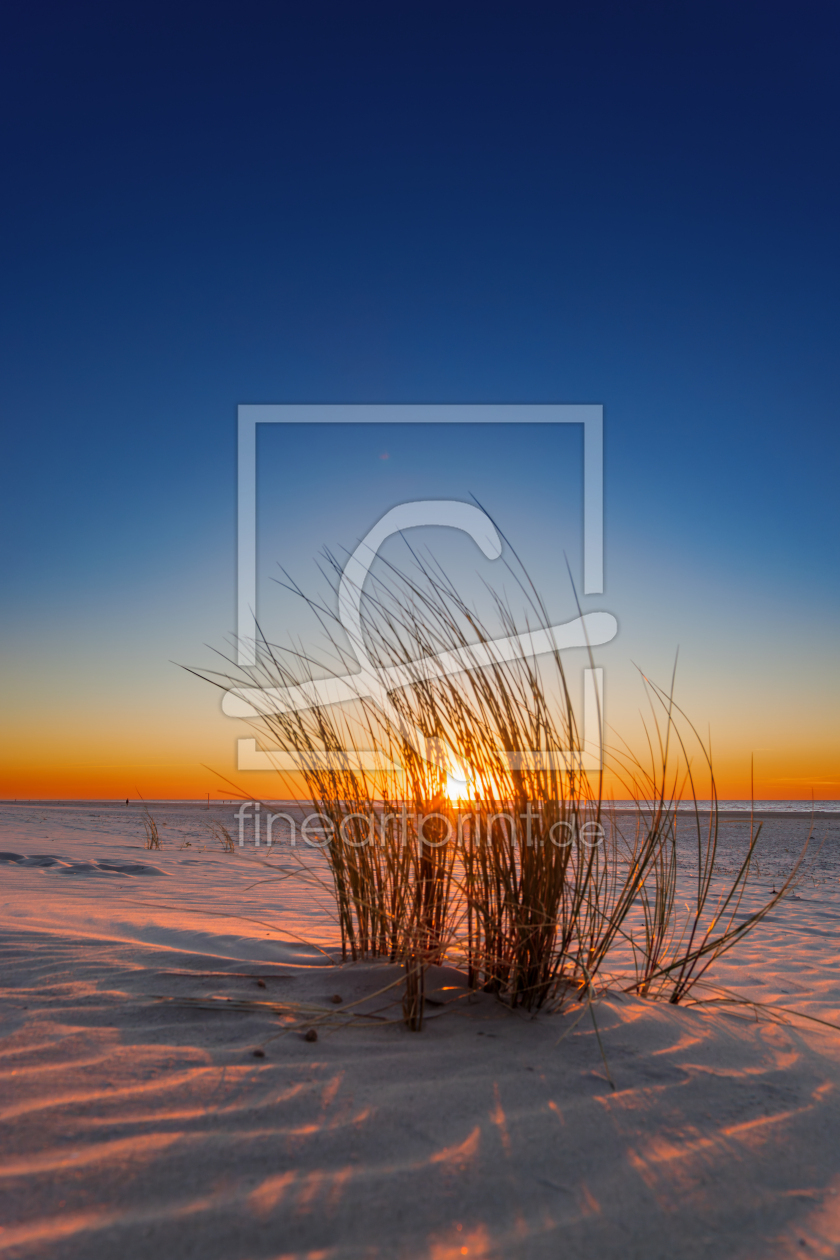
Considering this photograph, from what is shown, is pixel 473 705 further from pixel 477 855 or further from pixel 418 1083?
pixel 418 1083

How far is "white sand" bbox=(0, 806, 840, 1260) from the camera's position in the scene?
1.06 metres

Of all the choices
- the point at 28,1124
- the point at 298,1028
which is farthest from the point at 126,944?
the point at 28,1124

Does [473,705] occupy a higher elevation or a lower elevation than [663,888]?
higher

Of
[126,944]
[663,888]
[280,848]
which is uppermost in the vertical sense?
[663,888]

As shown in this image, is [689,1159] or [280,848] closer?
[689,1159]

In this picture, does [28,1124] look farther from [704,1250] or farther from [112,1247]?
[704,1250]

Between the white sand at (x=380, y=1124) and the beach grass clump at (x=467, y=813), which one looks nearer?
the white sand at (x=380, y=1124)

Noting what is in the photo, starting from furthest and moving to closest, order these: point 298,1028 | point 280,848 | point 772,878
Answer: point 280,848 → point 772,878 → point 298,1028

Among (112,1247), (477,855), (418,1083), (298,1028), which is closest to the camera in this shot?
(112,1247)

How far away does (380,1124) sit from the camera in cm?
130

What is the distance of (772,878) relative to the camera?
6426mm

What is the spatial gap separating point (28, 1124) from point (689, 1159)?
1.15 m

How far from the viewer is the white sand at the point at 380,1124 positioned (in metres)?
1.06

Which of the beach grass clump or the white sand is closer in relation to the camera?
the white sand
